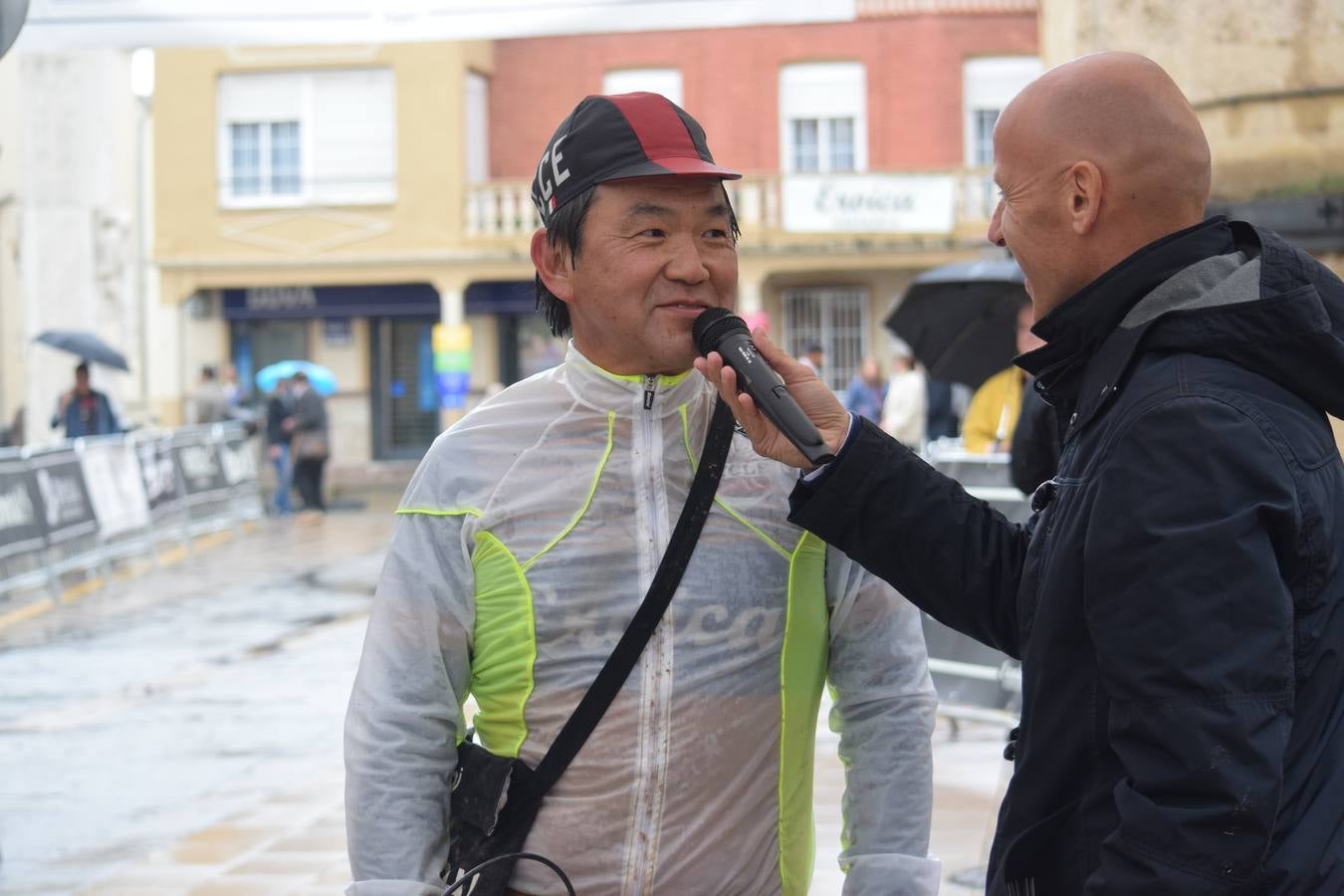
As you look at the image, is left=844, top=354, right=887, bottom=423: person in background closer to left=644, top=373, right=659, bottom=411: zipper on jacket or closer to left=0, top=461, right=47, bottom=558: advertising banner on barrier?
left=0, top=461, right=47, bottom=558: advertising banner on barrier

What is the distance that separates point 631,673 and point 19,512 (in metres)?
12.4

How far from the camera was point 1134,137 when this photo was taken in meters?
2.12

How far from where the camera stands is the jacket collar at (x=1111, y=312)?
2.09 meters

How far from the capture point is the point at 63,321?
22.6 metres

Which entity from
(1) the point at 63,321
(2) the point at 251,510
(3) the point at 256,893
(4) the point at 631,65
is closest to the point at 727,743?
(3) the point at 256,893

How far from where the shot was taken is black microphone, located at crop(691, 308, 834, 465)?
2.31 metres

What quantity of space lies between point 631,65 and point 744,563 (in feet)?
104

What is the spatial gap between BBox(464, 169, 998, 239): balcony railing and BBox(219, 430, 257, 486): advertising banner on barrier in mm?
10462

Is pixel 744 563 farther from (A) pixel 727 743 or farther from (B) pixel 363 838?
(B) pixel 363 838

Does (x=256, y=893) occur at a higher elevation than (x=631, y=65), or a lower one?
lower

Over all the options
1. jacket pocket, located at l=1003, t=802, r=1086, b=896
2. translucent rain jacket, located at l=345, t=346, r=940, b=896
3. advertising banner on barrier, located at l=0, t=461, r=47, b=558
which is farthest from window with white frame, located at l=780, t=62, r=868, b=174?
jacket pocket, located at l=1003, t=802, r=1086, b=896

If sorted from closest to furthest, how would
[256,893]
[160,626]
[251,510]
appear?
1. [256,893]
2. [160,626]
3. [251,510]

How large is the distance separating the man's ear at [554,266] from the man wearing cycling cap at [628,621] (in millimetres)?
31

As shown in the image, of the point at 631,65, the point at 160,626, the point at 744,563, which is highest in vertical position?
the point at 631,65
